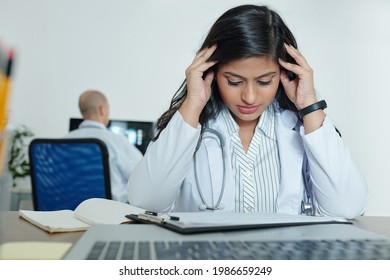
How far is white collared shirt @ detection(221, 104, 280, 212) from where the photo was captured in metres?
0.97

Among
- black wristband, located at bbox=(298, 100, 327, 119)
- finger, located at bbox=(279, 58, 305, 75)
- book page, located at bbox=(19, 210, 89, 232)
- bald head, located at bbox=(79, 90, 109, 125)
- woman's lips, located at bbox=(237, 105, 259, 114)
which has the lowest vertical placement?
book page, located at bbox=(19, 210, 89, 232)

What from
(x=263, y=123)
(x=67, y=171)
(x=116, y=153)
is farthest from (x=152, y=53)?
(x=263, y=123)

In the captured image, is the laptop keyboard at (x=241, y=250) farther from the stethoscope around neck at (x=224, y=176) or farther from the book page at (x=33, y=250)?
the stethoscope around neck at (x=224, y=176)

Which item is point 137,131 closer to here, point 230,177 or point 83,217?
point 230,177

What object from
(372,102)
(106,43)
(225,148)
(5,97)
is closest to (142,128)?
(106,43)

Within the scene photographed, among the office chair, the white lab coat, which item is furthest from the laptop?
the office chair

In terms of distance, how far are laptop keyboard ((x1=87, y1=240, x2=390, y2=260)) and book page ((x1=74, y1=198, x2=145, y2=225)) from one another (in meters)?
0.17

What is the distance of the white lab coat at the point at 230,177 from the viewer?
89 cm

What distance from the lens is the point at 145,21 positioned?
119 inches

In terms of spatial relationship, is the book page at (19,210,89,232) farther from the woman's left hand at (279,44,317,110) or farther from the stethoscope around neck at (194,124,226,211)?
the woman's left hand at (279,44,317,110)

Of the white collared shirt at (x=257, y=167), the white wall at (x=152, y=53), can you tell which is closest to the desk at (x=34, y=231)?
the white collared shirt at (x=257, y=167)

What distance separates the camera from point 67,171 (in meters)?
1.53

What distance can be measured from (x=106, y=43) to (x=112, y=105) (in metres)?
0.43

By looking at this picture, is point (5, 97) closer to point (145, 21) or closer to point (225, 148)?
point (225, 148)
